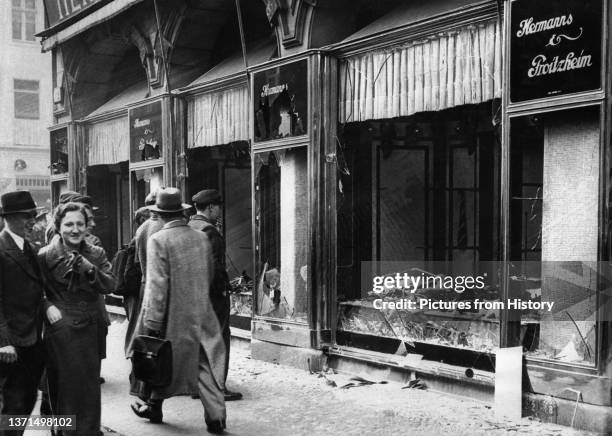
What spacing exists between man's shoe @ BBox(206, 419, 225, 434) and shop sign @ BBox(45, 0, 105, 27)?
8543mm

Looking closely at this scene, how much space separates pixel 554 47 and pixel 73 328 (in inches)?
157

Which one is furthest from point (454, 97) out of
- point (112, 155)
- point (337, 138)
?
point (112, 155)

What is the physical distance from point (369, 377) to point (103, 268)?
11.0 ft

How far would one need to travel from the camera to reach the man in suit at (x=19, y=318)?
5.06m

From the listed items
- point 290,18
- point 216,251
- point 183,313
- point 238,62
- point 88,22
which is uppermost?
point 88,22

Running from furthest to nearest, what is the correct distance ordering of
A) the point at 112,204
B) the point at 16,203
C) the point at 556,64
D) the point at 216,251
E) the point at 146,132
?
1. the point at 112,204
2. the point at 146,132
3. the point at 216,251
4. the point at 556,64
5. the point at 16,203

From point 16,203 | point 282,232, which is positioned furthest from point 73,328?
point 282,232

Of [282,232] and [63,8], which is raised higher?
[63,8]

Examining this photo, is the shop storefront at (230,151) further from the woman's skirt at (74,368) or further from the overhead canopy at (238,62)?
the woman's skirt at (74,368)

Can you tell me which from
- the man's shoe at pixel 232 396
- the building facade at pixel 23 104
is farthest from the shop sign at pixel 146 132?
the building facade at pixel 23 104

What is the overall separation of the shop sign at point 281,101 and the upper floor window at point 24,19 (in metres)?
23.4

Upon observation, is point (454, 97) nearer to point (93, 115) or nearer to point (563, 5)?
point (563, 5)

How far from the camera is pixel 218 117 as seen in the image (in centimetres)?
1081

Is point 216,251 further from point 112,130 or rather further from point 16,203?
point 112,130
